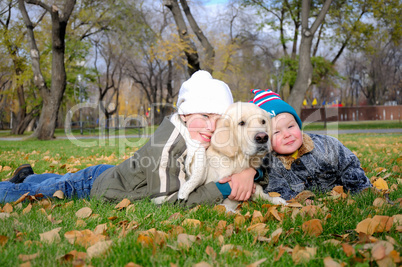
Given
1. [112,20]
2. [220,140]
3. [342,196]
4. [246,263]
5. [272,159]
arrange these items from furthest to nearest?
[112,20], [272,159], [342,196], [220,140], [246,263]

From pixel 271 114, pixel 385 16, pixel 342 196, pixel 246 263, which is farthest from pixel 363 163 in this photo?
pixel 385 16

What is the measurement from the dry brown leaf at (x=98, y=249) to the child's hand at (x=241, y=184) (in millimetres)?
1328

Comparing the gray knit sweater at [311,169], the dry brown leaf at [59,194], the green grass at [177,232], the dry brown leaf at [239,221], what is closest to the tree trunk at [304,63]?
the gray knit sweater at [311,169]

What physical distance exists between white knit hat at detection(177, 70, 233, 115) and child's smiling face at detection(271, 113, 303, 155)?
0.56m

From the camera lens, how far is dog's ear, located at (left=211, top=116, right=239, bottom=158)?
2977 mm

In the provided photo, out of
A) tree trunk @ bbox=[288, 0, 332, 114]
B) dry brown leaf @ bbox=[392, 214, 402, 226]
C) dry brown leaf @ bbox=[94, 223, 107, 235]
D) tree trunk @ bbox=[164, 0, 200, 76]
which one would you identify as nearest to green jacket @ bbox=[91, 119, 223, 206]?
dry brown leaf @ bbox=[94, 223, 107, 235]

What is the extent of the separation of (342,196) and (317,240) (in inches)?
A: 49.9

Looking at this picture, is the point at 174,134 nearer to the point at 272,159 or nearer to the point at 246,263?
the point at 272,159

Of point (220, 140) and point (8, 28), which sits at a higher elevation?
point (8, 28)

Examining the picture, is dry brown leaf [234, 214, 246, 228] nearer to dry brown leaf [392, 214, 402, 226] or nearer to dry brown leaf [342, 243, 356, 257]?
dry brown leaf [342, 243, 356, 257]

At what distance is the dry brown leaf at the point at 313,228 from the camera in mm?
2264

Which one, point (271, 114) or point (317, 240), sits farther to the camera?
point (271, 114)

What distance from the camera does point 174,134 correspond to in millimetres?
3109

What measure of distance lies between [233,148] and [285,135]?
655 mm
